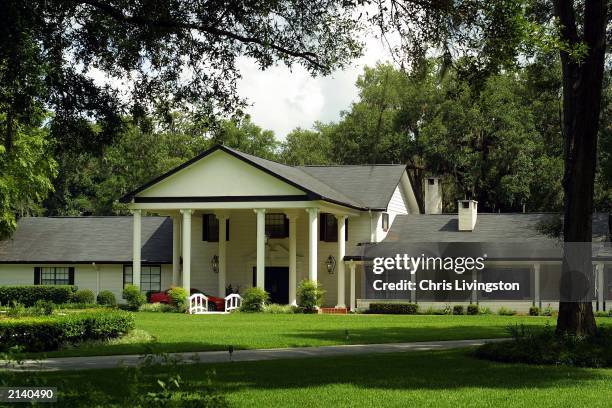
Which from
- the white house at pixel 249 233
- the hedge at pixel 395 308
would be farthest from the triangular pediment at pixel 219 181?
the hedge at pixel 395 308

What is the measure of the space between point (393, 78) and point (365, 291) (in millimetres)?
→ 24544

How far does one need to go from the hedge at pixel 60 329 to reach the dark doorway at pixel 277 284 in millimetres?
23724

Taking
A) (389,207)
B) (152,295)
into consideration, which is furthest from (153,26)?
(389,207)

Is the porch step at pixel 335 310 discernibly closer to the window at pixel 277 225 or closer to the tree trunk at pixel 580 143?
the window at pixel 277 225

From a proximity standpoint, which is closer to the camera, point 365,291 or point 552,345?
point 552,345

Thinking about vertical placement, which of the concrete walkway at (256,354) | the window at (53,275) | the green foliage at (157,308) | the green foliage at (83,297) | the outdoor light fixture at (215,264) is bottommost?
the green foliage at (157,308)

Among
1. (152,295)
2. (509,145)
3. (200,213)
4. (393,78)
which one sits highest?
(393,78)

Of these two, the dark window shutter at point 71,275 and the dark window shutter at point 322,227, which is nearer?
the dark window shutter at point 322,227

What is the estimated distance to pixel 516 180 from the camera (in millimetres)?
57188

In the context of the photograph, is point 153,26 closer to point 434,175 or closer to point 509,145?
point 509,145

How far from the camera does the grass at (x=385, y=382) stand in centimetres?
1311

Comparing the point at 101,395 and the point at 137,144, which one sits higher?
the point at 137,144

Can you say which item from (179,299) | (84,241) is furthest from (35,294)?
(179,299)

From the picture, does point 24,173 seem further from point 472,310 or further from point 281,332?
point 281,332
